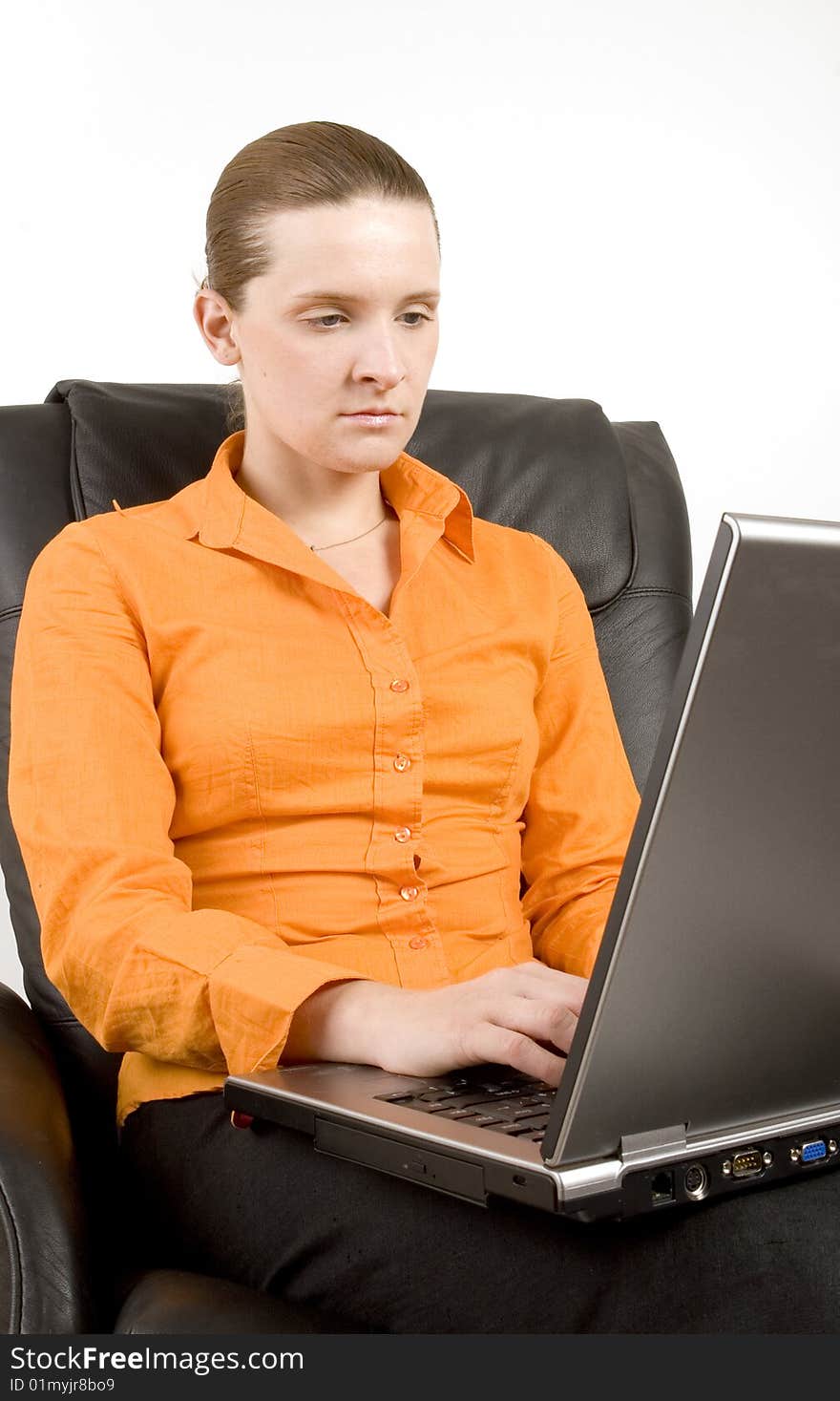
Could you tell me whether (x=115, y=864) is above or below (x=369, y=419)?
below

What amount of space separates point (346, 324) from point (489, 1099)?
666 millimetres

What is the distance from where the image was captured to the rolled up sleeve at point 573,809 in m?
1.43

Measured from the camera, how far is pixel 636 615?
1.71 m

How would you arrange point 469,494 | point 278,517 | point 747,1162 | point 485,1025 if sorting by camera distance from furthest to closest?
point 469,494 < point 278,517 < point 485,1025 < point 747,1162

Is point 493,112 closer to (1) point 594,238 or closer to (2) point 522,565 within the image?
(1) point 594,238

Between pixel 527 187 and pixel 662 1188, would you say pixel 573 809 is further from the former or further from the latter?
pixel 527 187

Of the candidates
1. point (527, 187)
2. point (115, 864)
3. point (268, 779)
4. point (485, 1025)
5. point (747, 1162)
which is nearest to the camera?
point (747, 1162)

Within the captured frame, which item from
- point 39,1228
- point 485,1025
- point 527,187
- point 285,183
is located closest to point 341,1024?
point 485,1025

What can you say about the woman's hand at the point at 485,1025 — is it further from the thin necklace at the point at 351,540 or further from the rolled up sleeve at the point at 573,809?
the thin necklace at the point at 351,540

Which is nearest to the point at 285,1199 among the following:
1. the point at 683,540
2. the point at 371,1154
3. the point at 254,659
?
the point at 371,1154

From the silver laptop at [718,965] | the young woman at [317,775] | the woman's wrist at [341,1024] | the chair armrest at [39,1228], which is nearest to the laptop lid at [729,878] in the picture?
the silver laptop at [718,965]

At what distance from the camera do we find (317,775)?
1.28 metres

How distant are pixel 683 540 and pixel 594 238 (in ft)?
2.62

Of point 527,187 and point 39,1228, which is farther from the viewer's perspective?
point 527,187
